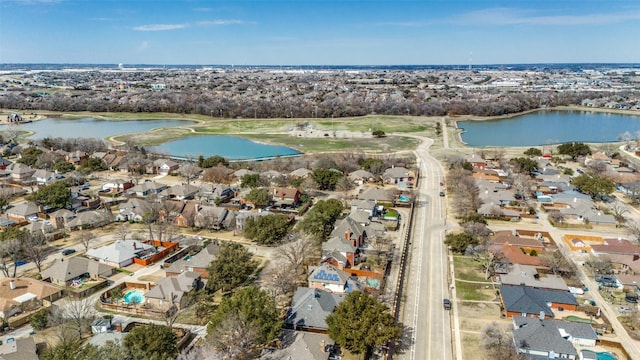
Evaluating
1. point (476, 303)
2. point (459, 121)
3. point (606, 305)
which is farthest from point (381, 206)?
point (459, 121)

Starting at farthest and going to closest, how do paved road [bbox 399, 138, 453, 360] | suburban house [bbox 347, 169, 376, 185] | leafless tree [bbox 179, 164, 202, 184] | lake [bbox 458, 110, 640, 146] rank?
1. lake [bbox 458, 110, 640, 146]
2. leafless tree [bbox 179, 164, 202, 184]
3. suburban house [bbox 347, 169, 376, 185]
4. paved road [bbox 399, 138, 453, 360]

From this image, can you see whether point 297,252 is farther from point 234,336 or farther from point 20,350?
point 20,350

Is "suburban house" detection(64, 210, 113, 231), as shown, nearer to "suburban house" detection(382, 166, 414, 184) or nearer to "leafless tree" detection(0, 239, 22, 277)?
"leafless tree" detection(0, 239, 22, 277)

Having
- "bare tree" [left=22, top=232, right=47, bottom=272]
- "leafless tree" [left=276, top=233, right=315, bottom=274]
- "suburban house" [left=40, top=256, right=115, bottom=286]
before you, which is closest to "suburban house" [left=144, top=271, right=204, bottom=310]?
"suburban house" [left=40, top=256, right=115, bottom=286]

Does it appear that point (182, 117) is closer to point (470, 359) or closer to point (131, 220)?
point (131, 220)

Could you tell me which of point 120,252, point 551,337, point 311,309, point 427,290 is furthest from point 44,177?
point 551,337

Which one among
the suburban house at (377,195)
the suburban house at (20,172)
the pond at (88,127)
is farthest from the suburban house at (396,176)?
the pond at (88,127)

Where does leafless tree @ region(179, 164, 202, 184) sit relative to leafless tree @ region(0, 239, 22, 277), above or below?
above
